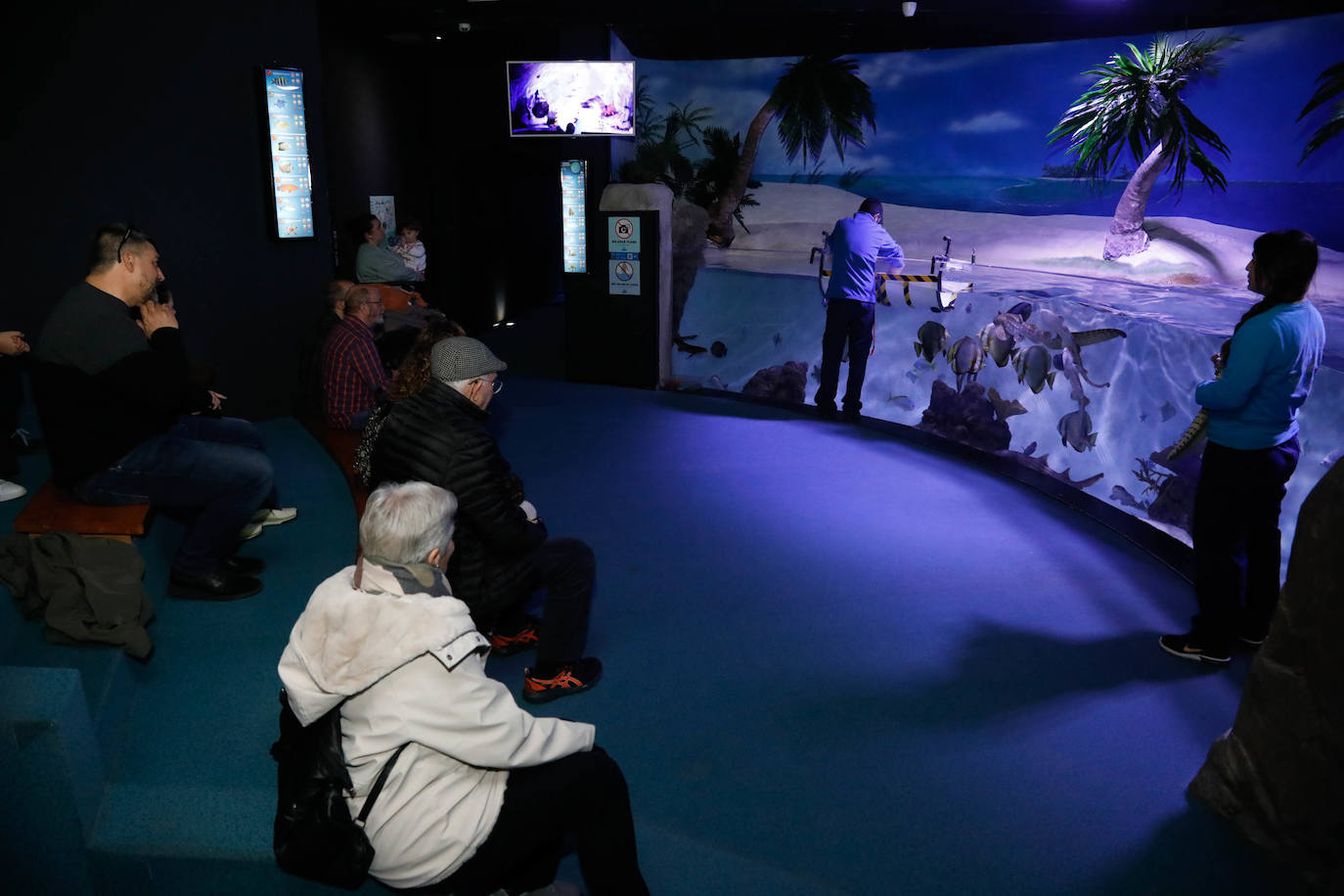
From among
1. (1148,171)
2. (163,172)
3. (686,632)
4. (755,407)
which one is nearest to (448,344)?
(686,632)

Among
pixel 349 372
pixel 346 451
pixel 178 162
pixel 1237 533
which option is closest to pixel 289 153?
pixel 178 162

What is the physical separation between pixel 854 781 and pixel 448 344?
1840 mm

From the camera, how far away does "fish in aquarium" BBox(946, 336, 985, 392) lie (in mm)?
6258

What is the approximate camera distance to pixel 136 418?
3041mm

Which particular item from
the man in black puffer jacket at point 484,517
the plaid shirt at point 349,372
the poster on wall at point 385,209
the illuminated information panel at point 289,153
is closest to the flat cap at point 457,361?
the man in black puffer jacket at point 484,517

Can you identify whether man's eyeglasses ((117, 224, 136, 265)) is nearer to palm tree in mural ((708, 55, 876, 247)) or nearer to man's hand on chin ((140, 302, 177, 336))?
man's hand on chin ((140, 302, 177, 336))

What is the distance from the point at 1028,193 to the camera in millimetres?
10312

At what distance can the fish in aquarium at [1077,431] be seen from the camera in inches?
215

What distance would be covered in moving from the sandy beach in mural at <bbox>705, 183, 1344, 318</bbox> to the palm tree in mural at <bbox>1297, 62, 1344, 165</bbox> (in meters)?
0.96

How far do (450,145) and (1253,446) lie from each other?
905 centimetres

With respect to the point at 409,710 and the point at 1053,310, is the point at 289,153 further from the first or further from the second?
the point at 409,710

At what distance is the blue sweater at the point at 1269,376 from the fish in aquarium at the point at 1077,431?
2530mm

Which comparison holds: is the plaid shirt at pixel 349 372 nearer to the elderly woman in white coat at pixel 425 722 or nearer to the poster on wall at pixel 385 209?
the elderly woman in white coat at pixel 425 722

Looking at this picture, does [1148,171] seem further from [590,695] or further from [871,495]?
[590,695]
